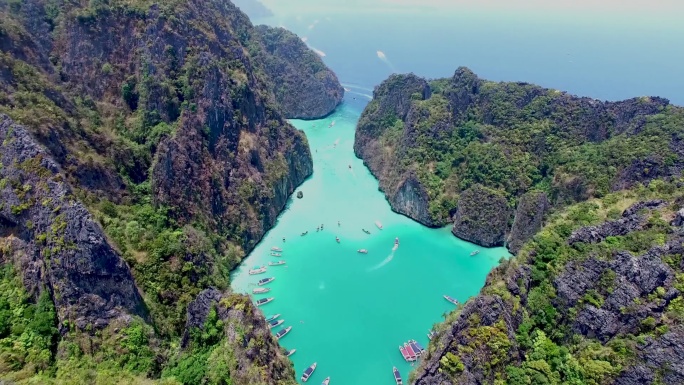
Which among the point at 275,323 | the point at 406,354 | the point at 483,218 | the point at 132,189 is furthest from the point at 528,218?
the point at 132,189

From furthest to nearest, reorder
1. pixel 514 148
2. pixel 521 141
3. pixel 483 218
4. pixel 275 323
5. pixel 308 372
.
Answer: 1. pixel 521 141
2. pixel 514 148
3. pixel 483 218
4. pixel 275 323
5. pixel 308 372

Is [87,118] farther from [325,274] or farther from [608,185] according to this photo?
[608,185]

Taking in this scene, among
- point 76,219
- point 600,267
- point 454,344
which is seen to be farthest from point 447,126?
point 76,219

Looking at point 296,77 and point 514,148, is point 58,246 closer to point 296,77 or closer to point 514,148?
point 514,148

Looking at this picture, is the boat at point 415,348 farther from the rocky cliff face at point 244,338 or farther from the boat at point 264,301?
the boat at point 264,301

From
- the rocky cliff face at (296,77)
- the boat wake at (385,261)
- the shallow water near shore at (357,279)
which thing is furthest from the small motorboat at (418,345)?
the rocky cliff face at (296,77)

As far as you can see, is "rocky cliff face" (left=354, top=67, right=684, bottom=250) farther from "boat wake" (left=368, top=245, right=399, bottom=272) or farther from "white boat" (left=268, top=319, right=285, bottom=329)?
"white boat" (left=268, top=319, right=285, bottom=329)
